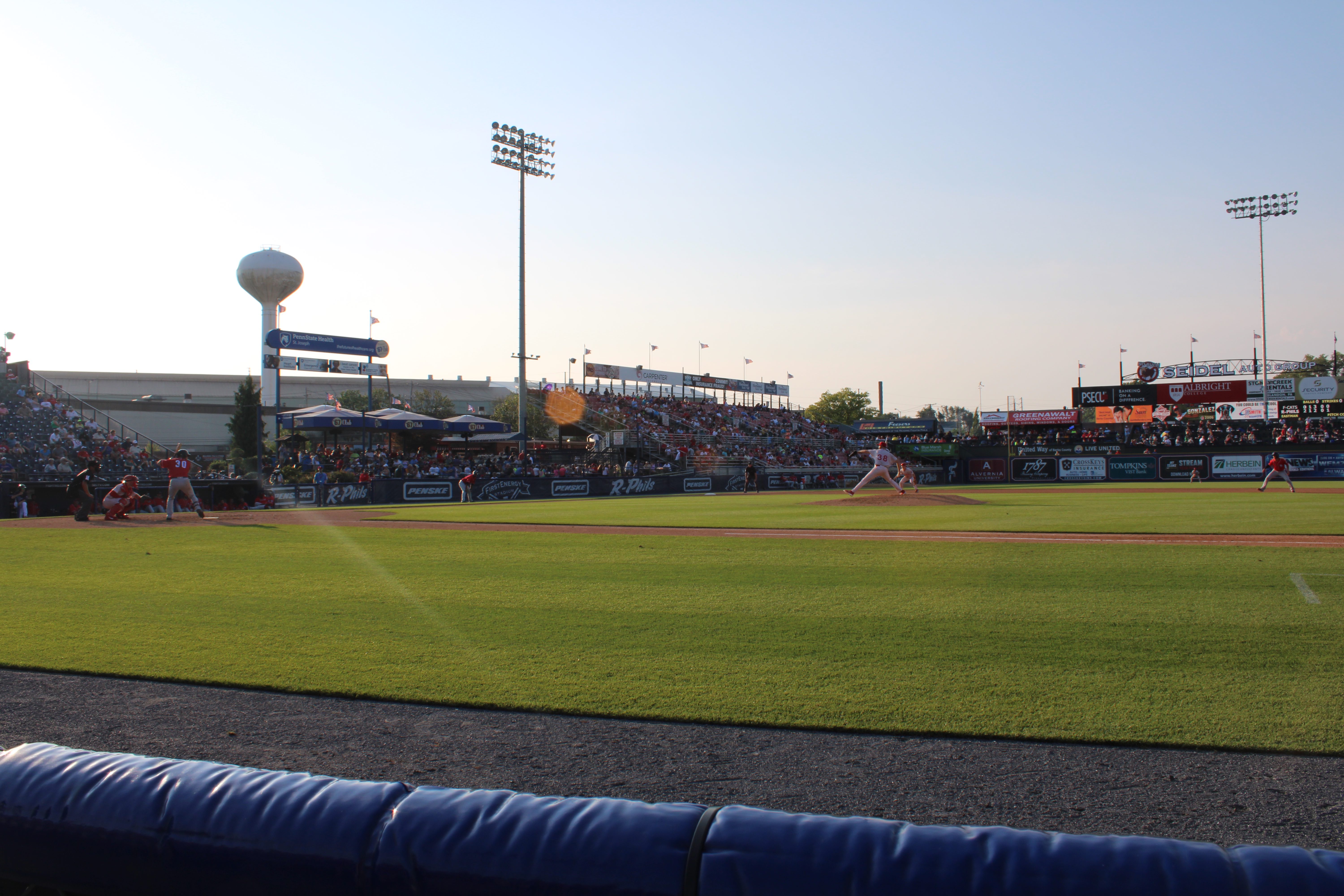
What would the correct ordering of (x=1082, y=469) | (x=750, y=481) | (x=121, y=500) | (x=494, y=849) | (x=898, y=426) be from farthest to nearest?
(x=898, y=426) → (x=1082, y=469) → (x=750, y=481) → (x=121, y=500) → (x=494, y=849)

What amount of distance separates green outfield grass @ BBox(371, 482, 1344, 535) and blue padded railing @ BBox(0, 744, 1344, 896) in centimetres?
1644

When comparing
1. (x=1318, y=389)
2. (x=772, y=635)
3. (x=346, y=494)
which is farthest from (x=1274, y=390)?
(x=772, y=635)

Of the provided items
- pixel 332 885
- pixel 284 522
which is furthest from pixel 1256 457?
pixel 332 885

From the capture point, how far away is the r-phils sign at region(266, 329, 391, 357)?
48.4 meters

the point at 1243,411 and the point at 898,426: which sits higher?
the point at 1243,411

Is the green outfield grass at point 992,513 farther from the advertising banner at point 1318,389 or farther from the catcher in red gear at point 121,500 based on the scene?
the advertising banner at point 1318,389

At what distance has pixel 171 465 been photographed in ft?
72.3

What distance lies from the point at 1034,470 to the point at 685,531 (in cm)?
4036

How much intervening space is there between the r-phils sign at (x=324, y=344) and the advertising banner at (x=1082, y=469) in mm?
42645

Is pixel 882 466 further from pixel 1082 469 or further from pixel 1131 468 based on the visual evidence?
pixel 1131 468

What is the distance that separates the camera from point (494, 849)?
2053mm

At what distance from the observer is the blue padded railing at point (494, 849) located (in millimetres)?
1824

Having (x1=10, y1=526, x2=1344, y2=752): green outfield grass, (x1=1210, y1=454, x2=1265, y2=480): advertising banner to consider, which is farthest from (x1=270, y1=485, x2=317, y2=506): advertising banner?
(x1=1210, y1=454, x2=1265, y2=480): advertising banner

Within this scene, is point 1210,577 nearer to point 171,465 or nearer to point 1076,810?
point 1076,810
